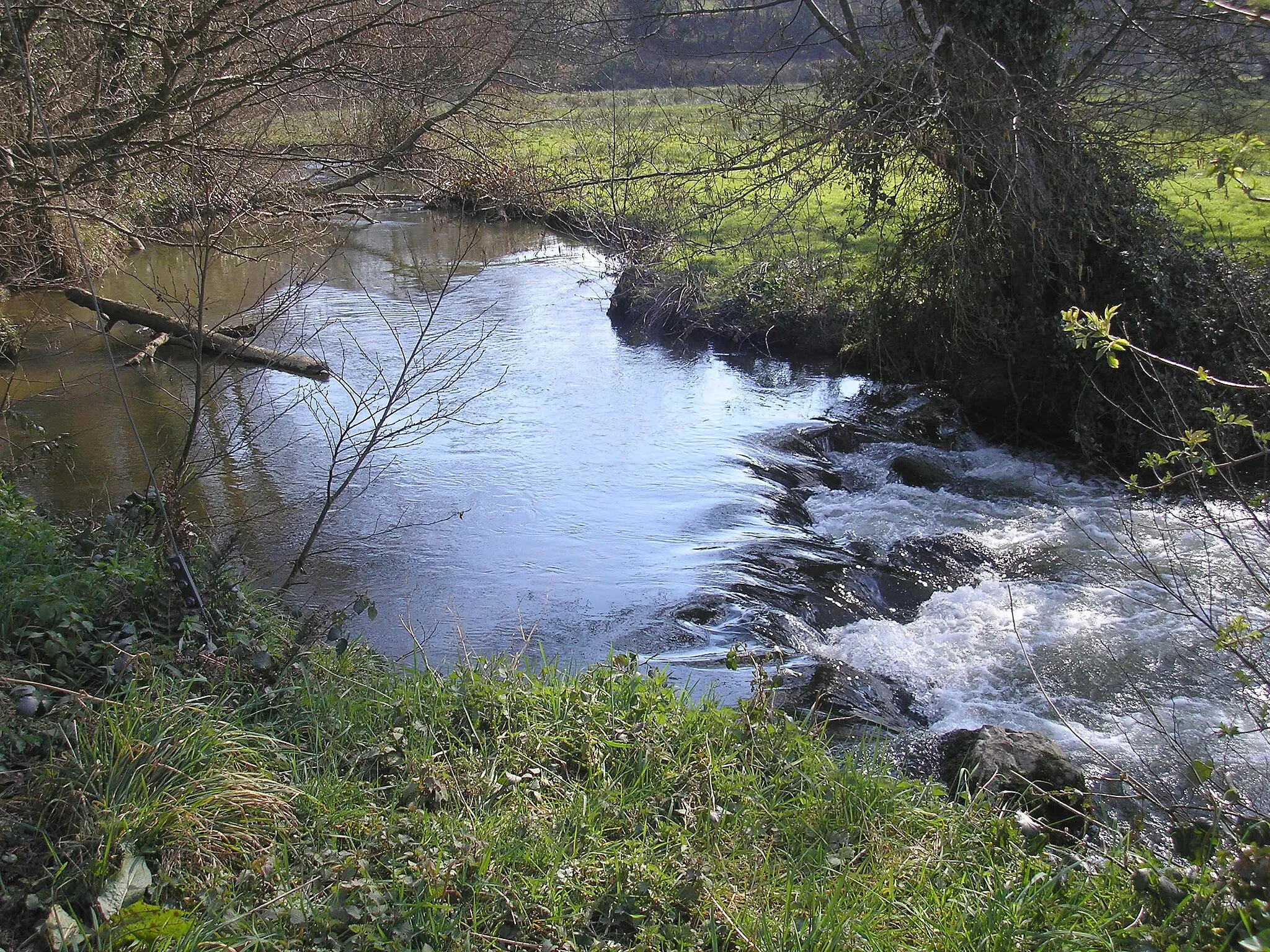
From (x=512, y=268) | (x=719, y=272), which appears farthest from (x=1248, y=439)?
(x=512, y=268)

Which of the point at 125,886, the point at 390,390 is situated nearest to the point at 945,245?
the point at 390,390

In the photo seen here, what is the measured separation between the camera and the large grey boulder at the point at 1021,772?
451 centimetres

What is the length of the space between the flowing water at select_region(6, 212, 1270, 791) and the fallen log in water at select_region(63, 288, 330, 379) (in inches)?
12.7

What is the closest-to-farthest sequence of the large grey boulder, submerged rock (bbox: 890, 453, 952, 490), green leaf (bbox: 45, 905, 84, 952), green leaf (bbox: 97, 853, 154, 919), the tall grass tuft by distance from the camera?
green leaf (bbox: 45, 905, 84, 952) → green leaf (bbox: 97, 853, 154, 919) → the tall grass tuft → the large grey boulder → submerged rock (bbox: 890, 453, 952, 490)

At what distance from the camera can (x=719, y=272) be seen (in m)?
14.6

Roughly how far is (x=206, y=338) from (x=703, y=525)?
652 cm

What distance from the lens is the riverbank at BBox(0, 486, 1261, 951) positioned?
320 centimetres

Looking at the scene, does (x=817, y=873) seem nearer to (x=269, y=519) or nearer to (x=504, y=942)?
(x=504, y=942)

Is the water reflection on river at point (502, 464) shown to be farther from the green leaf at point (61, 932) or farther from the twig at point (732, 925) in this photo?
the green leaf at point (61, 932)

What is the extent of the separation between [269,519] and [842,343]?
793 cm

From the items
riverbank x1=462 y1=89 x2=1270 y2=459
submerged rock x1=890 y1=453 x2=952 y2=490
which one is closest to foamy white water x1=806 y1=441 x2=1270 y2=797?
submerged rock x1=890 y1=453 x2=952 y2=490

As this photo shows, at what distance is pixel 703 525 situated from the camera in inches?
348

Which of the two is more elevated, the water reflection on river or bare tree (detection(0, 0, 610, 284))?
bare tree (detection(0, 0, 610, 284))

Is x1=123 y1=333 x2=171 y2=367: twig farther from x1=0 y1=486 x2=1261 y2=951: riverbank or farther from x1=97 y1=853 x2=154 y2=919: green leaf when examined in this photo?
x1=97 y1=853 x2=154 y2=919: green leaf
